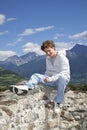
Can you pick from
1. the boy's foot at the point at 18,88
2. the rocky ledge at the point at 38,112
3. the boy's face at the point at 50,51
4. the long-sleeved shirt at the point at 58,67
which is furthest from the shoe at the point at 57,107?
the boy's face at the point at 50,51

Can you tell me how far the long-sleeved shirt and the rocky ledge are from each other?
4.53ft

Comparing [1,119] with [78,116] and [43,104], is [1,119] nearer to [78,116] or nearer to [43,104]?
[43,104]

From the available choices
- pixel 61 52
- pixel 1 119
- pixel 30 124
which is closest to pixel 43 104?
pixel 30 124

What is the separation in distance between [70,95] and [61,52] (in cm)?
472

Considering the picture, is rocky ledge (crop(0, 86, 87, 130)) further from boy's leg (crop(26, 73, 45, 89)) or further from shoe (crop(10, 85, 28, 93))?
boy's leg (crop(26, 73, 45, 89))

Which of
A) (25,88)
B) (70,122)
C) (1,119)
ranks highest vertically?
(25,88)

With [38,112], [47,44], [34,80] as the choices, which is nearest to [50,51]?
[47,44]

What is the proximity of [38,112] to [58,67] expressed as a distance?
2.45m

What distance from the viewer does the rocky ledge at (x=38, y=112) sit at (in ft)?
37.8

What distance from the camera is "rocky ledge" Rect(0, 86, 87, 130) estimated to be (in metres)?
11.5

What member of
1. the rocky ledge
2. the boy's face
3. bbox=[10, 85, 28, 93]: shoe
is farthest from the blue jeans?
the boy's face

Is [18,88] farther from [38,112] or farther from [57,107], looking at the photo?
[57,107]

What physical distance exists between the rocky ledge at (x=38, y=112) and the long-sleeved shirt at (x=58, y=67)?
1.38m

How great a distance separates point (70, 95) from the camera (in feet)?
57.5
